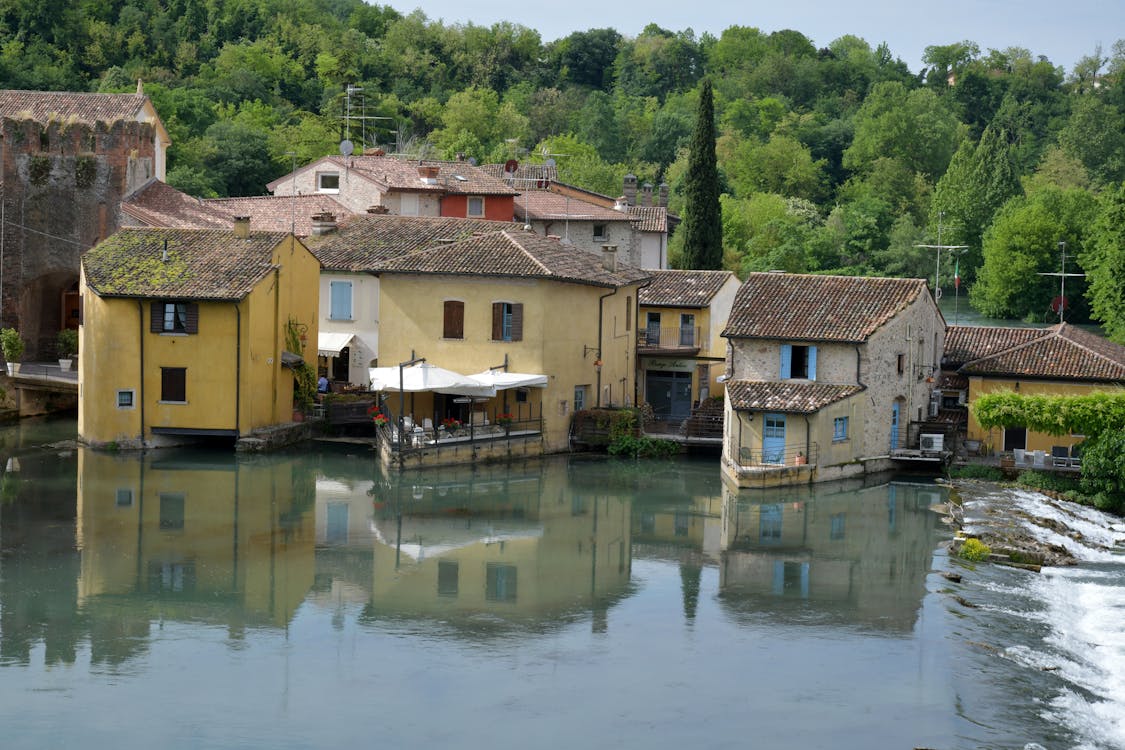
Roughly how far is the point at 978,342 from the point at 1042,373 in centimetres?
467

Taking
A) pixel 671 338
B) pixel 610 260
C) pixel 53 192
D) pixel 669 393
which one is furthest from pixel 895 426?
pixel 53 192

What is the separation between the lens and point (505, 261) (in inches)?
1718

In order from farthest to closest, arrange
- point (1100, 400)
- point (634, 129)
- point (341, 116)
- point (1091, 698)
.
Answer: point (634, 129)
point (341, 116)
point (1100, 400)
point (1091, 698)

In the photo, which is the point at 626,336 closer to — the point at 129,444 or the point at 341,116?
the point at 129,444

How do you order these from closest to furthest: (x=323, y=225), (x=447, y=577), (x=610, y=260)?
(x=447, y=577) → (x=610, y=260) → (x=323, y=225)

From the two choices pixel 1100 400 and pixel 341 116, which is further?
pixel 341 116

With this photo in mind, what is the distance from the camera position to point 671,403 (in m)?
49.6

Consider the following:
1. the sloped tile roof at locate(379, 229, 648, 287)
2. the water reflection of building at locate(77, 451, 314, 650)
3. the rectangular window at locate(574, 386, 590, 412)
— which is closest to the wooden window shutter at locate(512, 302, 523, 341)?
the sloped tile roof at locate(379, 229, 648, 287)

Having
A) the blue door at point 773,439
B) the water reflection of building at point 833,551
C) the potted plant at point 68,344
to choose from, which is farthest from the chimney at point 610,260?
the potted plant at point 68,344

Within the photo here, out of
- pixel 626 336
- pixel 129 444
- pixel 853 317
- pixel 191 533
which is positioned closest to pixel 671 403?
pixel 626 336

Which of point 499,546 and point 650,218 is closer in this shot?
point 499,546

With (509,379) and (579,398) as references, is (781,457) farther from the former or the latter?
(509,379)

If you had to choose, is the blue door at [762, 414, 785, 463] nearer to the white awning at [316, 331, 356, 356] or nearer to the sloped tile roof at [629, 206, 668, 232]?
the white awning at [316, 331, 356, 356]

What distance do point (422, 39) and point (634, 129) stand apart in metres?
17.4
